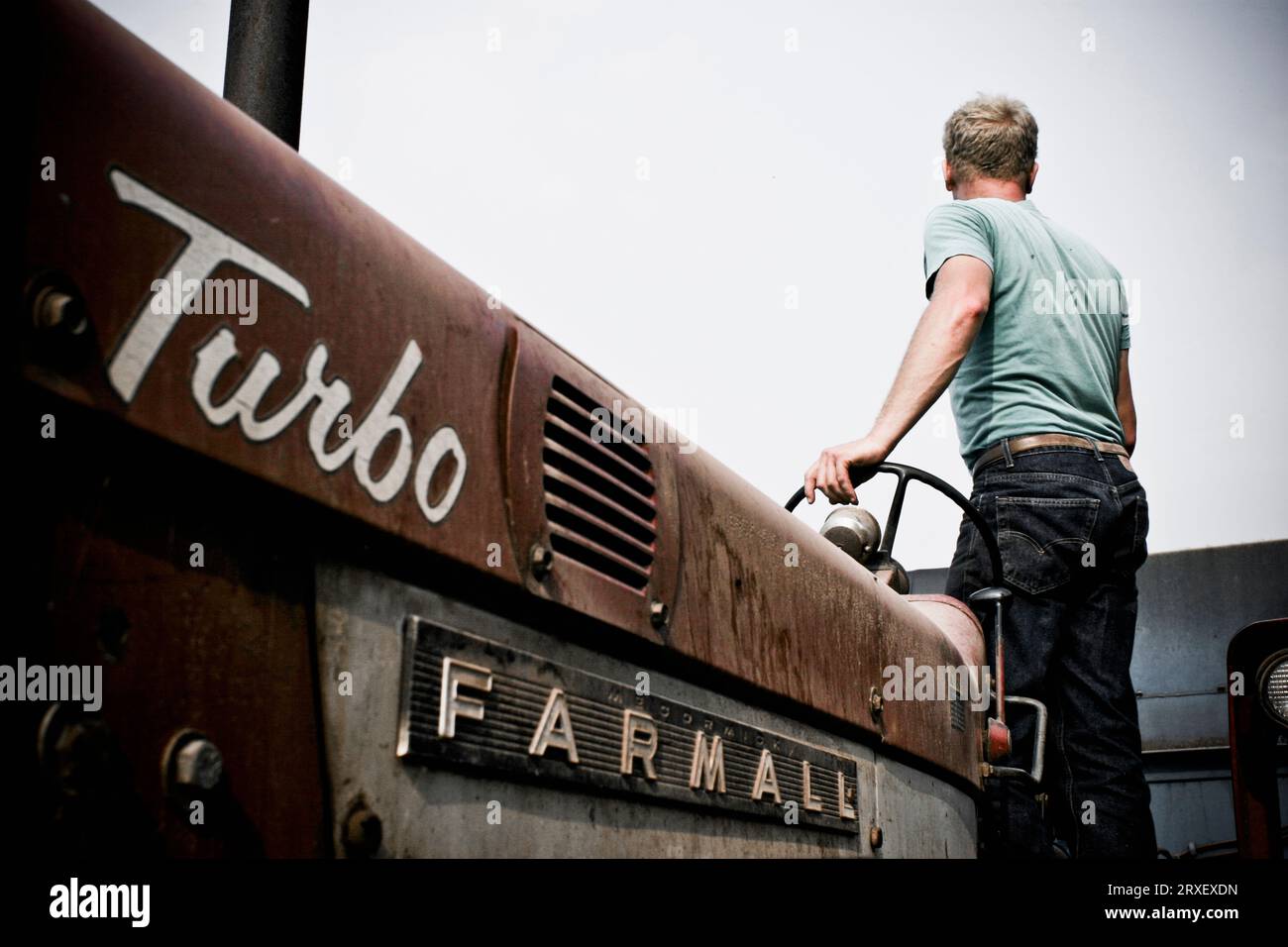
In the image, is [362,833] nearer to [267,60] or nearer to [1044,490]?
[267,60]

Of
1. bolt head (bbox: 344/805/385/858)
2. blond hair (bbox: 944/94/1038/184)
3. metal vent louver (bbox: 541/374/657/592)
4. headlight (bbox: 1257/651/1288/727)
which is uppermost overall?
blond hair (bbox: 944/94/1038/184)

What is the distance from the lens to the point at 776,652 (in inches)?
63.1

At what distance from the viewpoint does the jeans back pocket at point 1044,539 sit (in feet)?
7.86

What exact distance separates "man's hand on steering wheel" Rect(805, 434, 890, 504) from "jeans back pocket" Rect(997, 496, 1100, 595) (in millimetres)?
464

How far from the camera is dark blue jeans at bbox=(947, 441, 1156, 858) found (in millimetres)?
2357

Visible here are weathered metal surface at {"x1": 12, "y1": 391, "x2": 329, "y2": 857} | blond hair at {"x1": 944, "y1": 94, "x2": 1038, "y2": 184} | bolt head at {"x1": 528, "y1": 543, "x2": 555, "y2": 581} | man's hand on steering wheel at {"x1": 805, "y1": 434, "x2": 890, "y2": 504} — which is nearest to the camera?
weathered metal surface at {"x1": 12, "y1": 391, "x2": 329, "y2": 857}

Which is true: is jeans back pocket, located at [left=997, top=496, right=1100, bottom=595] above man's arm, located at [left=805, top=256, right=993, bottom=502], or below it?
below

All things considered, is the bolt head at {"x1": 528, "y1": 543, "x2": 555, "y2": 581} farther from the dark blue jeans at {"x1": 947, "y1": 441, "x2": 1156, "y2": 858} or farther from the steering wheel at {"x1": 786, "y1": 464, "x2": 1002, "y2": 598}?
the dark blue jeans at {"x1": 947, "y1": 441, "x2": 1156, "y2": 858}

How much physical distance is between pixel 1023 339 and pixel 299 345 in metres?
2.01

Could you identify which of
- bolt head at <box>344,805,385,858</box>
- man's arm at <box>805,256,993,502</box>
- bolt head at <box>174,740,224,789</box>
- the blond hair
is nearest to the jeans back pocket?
man's arm at <box>805,256,993,502</box>

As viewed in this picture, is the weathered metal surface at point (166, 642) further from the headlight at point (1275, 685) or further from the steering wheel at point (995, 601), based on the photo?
the headlight at point (1275, 685)

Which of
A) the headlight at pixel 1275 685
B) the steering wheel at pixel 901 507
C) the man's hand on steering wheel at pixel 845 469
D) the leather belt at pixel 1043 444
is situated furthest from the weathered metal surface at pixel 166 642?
the headlight at pixel 1275 685

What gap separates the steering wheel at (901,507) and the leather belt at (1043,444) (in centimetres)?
19
